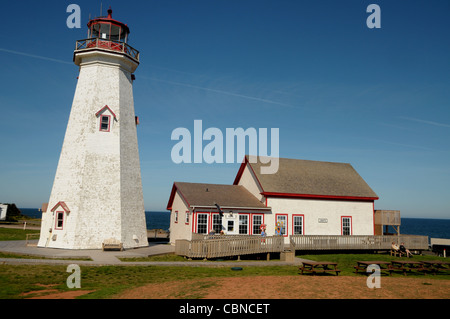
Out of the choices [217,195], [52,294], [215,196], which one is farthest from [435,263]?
[52,294]

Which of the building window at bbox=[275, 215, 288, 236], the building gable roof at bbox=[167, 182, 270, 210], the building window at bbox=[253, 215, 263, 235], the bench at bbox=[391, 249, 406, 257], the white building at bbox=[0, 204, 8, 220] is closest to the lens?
the building gable roof at bbox=[167, 182, 270, 210]

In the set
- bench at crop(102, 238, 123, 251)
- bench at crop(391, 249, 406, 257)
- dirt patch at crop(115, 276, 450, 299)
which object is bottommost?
bench at crop(391, 249, 406, 257)

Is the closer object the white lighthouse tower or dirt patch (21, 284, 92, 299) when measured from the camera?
dirt patch (21, 284, 92, 299)

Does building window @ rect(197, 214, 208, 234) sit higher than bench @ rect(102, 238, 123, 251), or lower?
higher

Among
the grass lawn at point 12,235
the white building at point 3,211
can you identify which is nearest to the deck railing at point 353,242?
the grass lawn at point 12,235

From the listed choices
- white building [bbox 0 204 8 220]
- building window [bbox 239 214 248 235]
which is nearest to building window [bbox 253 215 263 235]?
building window [bbox 239 214 248 235]

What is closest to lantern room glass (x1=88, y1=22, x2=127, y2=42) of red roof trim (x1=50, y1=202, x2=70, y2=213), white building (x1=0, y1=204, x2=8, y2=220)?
red roof trim (x1=50, y1=202, x2=70, y2=213)

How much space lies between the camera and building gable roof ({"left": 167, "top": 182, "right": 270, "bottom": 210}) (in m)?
25.3

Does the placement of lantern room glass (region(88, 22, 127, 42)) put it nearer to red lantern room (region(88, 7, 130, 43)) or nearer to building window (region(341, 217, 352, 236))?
red lantern room (region(88, 7, 130, 43))

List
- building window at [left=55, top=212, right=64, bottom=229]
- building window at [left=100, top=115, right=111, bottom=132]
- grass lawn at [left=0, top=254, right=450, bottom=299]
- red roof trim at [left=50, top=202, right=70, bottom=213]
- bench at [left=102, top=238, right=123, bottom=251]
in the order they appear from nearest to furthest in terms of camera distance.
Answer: grass lawn at [left=0, top=254, right=450, bottom=299] → bench at [left=102, top=238, right=123, bottom=251] → red roof trim at [left=50, top=202, right=70, bottom=213] → building window at [left=55, top=212, right=64, bottom=229] → building window at [left=100, top=115, right=111, bottom=132]

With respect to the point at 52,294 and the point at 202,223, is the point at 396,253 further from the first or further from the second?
the point at 52,294

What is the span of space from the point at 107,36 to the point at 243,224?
1665cm

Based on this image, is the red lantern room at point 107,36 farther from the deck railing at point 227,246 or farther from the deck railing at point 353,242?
the deck railing at point 353,242
